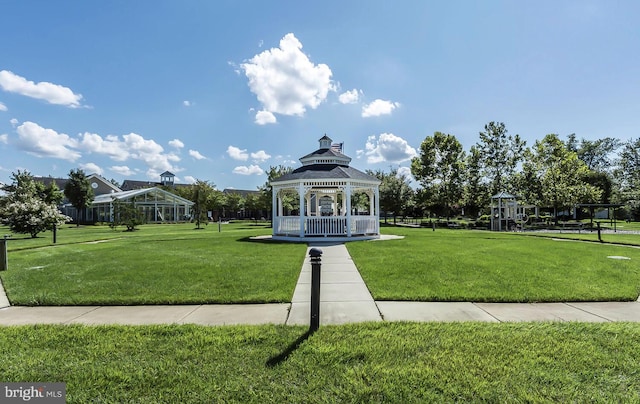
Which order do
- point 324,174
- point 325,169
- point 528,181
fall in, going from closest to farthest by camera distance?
point 324,174 → point 325,169 → point 528,181

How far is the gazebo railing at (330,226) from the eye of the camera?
648 inches

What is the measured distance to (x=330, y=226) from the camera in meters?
16.5

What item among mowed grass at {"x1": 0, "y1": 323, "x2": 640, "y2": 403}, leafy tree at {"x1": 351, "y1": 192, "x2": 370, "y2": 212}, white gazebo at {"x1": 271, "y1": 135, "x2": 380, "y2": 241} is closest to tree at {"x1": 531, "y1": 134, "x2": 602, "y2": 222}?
leafy tree at {"x1": 351, "y1": 192, "x2": 370, "y2": 212}

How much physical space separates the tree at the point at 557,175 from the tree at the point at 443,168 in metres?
8.09

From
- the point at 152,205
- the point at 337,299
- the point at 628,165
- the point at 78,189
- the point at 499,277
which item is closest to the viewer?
the point at 337,299

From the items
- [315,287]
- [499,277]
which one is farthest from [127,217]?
[499,277]

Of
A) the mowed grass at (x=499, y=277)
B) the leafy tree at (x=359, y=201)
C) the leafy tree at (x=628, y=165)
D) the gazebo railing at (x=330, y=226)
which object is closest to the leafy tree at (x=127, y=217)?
the gazebo railing at (x=330, y=226)

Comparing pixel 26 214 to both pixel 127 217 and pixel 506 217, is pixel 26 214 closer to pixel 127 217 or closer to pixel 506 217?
pixel 127 217

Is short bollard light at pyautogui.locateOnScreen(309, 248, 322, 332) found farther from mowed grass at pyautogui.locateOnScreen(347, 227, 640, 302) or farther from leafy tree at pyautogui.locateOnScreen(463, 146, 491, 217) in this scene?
leafy tree at pyautogui.locateOnScreen(463, 146, 491, 217)

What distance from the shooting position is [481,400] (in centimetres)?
257

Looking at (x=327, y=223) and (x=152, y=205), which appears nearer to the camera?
(x=327, y=223)

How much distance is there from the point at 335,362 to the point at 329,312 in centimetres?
167

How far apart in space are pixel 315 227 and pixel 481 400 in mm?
14048

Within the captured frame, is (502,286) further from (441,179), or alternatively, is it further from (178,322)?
(441,179)
